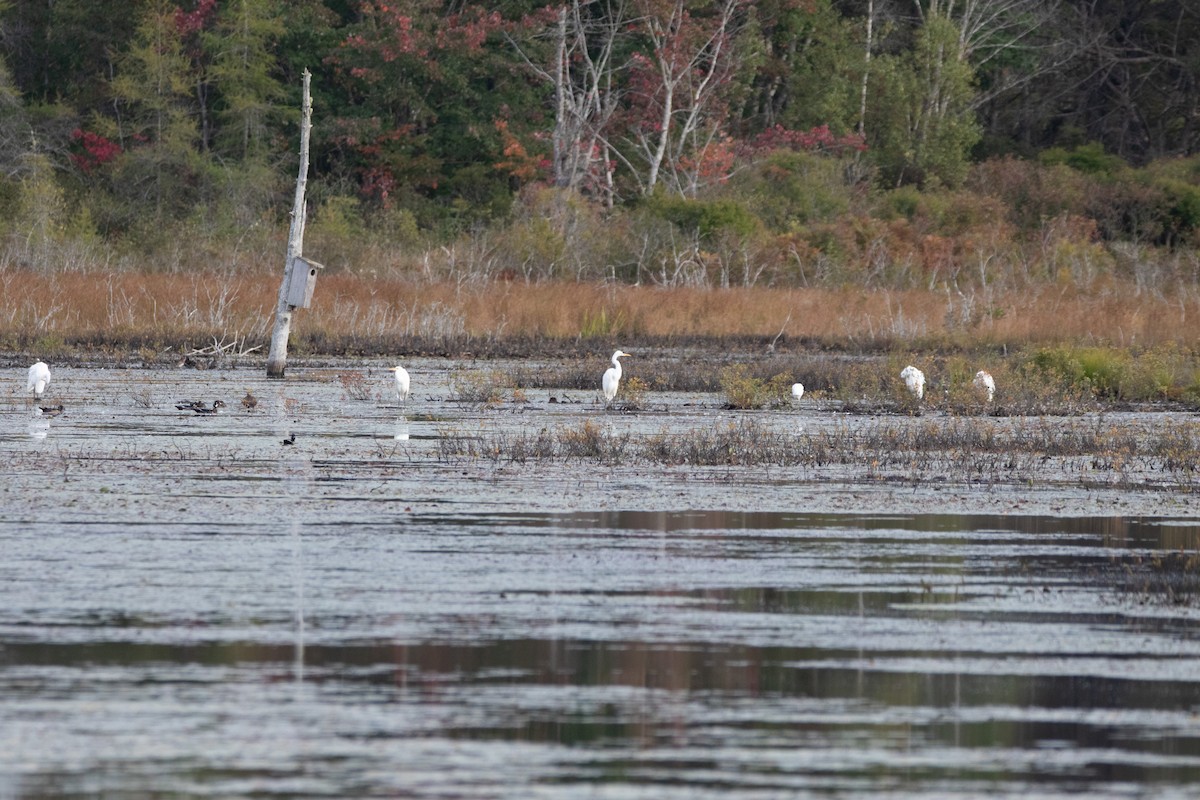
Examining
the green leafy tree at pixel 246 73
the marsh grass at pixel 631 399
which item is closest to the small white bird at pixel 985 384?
the marsh grass at pixel 631 399

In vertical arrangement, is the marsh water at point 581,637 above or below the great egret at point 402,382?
below

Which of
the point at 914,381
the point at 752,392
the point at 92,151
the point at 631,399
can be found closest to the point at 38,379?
the point at 631,399

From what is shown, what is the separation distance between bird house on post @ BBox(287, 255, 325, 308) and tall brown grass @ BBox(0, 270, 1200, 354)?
6175 mm

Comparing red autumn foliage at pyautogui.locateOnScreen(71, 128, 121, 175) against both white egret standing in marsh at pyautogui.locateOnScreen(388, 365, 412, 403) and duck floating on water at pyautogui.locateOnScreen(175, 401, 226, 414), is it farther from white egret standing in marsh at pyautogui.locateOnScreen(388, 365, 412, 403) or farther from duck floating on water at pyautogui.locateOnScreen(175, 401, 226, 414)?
duck floating on water at pyautogui.locateOnScreen(175, 401, 226, 414)

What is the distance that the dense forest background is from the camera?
161 ft

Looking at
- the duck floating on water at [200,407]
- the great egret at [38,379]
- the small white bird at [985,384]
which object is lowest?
the duck floating on water at [200,407]

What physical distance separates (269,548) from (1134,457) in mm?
9069

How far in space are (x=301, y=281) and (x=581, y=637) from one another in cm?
1708

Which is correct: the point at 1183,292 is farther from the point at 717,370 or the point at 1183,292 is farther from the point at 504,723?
the point at 504,723

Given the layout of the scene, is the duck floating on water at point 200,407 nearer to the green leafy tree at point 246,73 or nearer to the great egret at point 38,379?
the great egret at point 38,379

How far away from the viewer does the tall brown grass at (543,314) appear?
1284 inches

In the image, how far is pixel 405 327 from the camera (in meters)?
34.4

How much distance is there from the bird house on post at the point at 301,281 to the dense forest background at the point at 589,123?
62.3ft

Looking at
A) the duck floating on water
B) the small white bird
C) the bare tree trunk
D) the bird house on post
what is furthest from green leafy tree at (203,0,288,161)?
the small white bird
